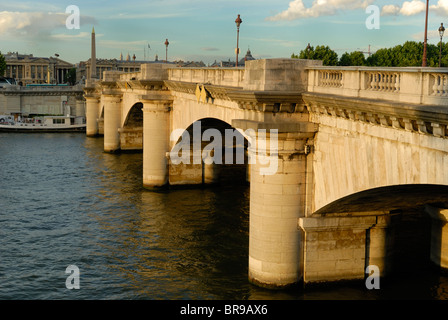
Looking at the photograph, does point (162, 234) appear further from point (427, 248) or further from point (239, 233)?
point (427, 248)

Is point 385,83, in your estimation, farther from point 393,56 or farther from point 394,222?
point 393,56

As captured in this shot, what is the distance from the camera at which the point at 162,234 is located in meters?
30.4

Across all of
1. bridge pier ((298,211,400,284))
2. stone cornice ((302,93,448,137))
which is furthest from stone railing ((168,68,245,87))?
bridge pier ((298,211,400,284))

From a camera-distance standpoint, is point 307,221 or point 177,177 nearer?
point 307,221

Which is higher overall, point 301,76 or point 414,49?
point 414,49

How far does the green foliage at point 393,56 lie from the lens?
3349 inches

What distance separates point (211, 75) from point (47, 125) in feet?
219

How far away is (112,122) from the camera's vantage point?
64.2m

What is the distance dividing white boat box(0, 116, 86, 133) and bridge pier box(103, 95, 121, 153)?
1205 inches

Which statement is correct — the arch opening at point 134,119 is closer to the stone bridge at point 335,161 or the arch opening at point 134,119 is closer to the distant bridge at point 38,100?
the stone bridge at point 335,161

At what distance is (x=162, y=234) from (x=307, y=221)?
462 inches

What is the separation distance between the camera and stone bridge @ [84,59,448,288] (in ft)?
47.9

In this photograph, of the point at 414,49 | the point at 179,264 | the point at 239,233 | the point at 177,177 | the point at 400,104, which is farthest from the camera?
the point at 414,49

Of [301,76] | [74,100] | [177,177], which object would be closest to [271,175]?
[301,76]
